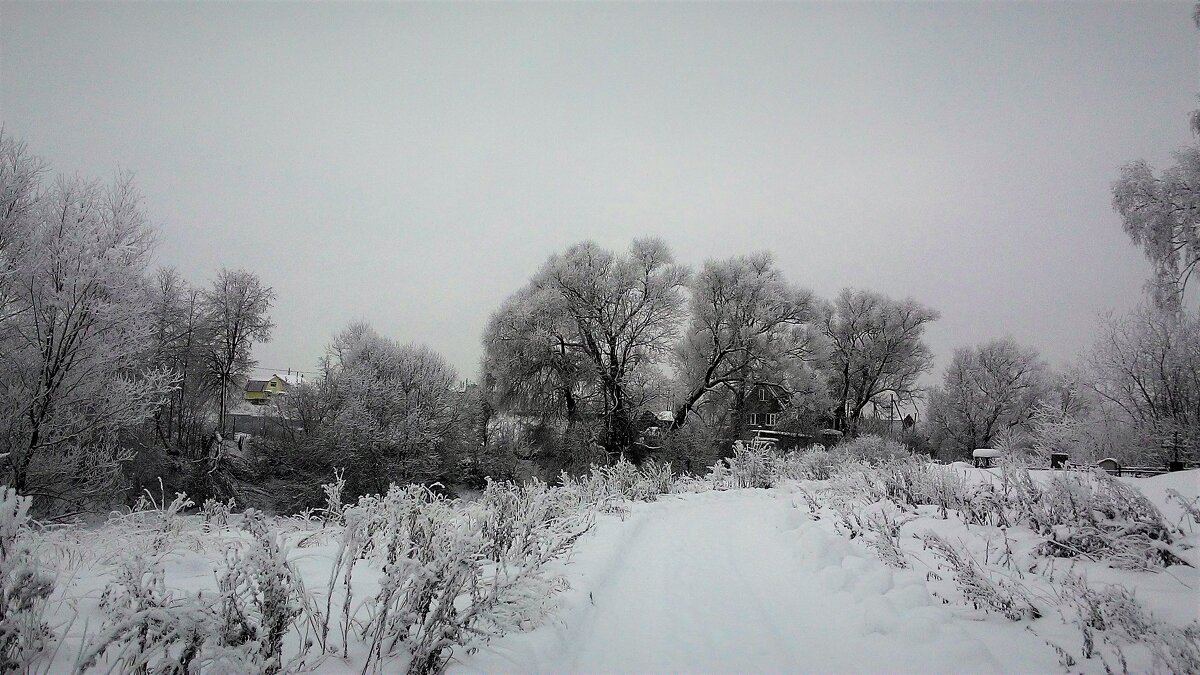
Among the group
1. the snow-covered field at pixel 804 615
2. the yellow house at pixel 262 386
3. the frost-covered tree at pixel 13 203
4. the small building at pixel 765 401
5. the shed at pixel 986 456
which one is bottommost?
the snow-covered field at pixel 804 615

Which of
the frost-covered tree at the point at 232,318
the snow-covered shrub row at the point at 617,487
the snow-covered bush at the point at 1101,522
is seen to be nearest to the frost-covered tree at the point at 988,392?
the snow-covered shrub row at the point at 617,487

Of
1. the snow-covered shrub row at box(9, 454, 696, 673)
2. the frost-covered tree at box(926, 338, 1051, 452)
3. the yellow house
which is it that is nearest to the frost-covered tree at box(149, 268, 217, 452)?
the snow-covered shrub row at box(9, 454, 696, 673)

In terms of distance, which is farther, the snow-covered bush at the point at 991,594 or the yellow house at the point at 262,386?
the yellow house at the point at 262,386

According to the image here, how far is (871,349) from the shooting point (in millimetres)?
31500

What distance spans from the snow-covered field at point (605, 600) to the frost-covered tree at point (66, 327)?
7.69 m

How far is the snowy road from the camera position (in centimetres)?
297

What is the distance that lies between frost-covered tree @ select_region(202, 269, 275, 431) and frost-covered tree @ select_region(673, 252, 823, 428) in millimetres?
20259

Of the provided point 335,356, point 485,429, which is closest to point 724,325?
point 485,429

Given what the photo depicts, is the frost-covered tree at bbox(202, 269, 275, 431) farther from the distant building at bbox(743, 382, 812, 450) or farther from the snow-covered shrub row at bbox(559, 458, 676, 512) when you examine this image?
the distant building at bbox(743, 382, 812, 450)

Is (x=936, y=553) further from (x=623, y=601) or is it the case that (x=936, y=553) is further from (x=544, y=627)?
(x=544, y=627)

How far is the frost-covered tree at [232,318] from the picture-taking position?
83.0ft

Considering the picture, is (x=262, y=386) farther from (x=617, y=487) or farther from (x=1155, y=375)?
(x=1155, y=375)

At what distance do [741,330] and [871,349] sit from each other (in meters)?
10.8

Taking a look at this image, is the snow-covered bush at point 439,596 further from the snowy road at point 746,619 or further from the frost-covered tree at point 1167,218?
the frost-covered tree at point 1167,218
